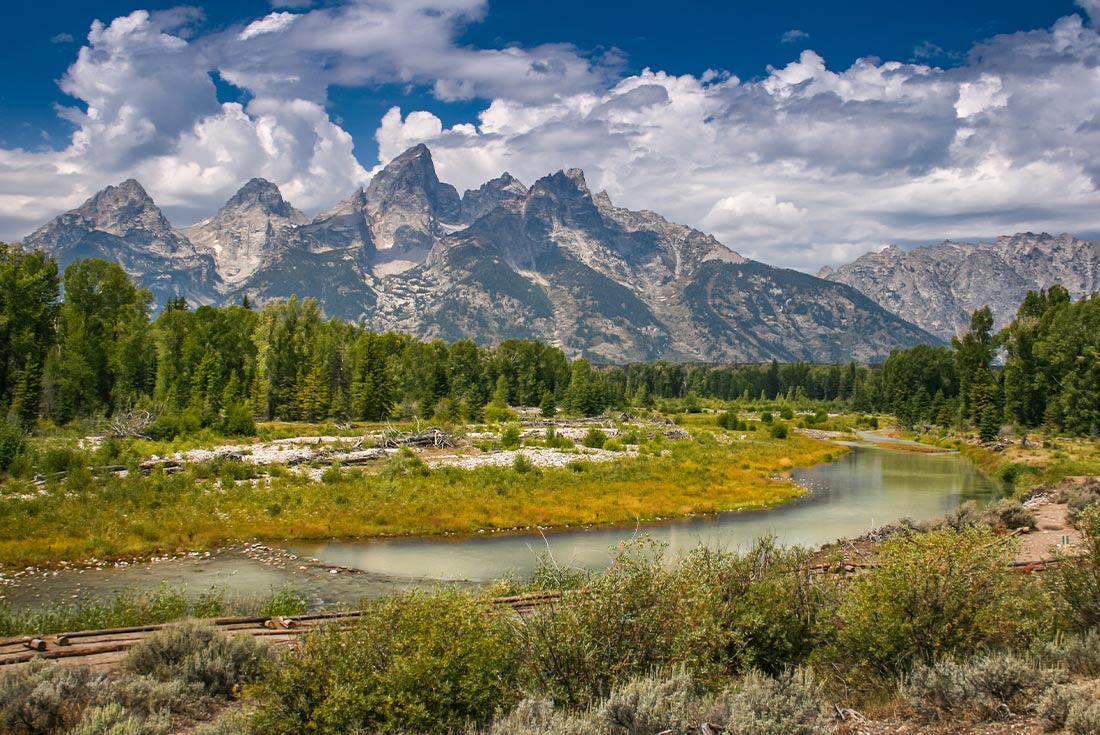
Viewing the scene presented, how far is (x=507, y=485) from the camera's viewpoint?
135 ft

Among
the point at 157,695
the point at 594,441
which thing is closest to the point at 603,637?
the point at 157,695

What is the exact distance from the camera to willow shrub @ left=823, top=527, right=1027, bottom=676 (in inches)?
439

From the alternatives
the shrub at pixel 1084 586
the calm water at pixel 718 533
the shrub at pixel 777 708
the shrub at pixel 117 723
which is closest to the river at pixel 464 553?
the calm water at pixel 718 533

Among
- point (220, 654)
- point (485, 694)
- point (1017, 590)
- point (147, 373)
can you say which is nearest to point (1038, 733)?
point (1017, 590)

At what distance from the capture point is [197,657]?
12305 mm

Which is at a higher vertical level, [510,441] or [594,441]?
[510,441]

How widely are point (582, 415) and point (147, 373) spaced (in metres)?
58.0

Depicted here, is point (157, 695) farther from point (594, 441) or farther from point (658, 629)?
point (594, 441)

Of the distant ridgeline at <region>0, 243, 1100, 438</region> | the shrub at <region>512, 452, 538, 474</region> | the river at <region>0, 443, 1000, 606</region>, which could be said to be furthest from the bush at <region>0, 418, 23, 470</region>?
the shrub at <region>512, 452, 538, 474</region>

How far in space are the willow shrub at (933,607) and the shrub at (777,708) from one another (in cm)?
200

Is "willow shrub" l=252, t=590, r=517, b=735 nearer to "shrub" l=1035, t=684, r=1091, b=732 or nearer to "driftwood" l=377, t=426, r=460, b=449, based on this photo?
"shrub" l=1035, t=684, r=1091, b=732

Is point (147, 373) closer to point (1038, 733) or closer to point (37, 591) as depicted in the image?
point (37, 591)

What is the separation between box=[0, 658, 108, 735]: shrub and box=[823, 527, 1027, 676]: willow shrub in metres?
11.8

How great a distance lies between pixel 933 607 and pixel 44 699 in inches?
520
